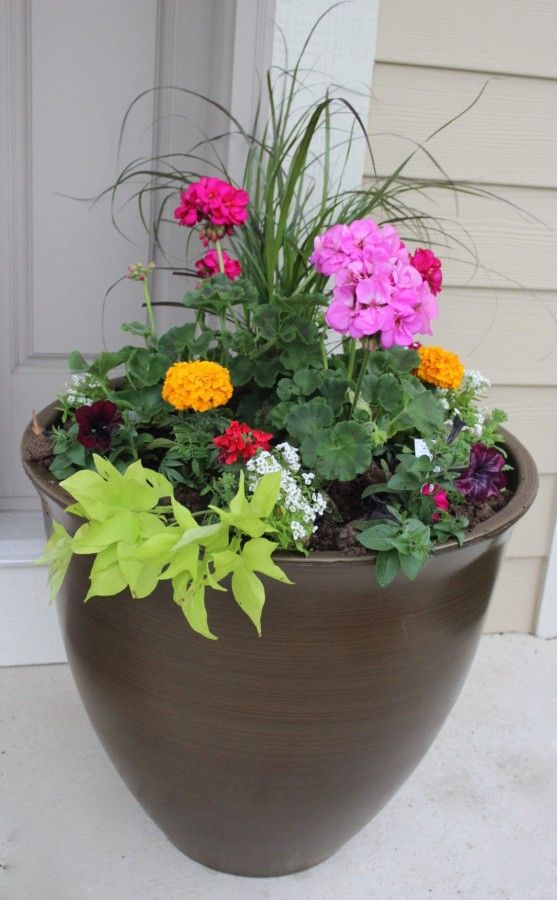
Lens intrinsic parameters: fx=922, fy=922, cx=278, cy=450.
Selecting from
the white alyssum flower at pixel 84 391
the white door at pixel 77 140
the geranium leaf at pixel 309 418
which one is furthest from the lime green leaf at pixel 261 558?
the white door at pixel 77 140

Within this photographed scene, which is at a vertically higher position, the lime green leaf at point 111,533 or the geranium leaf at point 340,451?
the geranium leaf at point 340,451

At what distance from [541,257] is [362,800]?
3.46ft

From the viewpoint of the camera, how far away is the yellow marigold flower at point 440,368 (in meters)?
1.31

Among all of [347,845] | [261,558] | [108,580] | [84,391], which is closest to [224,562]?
[261,558]

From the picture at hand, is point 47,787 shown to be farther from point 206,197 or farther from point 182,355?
point 206,197

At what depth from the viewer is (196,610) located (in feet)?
3.08

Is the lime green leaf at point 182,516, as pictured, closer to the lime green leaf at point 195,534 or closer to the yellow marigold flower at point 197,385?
the lime green leaf at point 195,534

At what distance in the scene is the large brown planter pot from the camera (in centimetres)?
104

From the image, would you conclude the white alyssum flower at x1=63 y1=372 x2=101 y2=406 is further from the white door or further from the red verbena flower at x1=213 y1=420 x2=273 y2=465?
the white door

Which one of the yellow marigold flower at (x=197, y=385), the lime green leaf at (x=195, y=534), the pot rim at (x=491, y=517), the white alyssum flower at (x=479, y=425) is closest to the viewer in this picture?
the lime green leaf at (x=195, y=534)

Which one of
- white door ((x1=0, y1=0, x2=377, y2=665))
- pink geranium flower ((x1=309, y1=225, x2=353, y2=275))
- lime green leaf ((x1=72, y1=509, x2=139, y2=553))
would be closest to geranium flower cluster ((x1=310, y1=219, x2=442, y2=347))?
pink geranium flower ((x1=309, y1=225, x2=353, y2=275))

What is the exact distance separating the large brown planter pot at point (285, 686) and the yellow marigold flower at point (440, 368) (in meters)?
0.17

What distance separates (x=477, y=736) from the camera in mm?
1692

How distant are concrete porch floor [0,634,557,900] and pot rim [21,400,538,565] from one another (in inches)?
22.8
